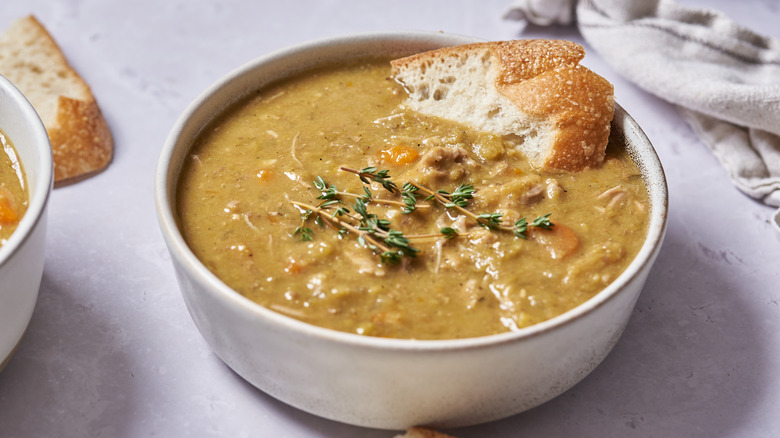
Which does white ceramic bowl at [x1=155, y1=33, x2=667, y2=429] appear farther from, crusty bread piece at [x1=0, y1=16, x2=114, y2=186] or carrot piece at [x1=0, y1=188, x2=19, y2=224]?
crusty bread piece at [x1=0, y1=16, x2=114, y2=186]

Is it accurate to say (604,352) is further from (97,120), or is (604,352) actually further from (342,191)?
(97,120)

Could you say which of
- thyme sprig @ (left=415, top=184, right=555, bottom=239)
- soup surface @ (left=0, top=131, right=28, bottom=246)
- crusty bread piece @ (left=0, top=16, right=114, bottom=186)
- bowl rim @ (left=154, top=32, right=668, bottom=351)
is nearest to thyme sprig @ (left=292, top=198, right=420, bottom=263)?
thyme sprig @ (left=415, top=184, right=555, bottom=239)

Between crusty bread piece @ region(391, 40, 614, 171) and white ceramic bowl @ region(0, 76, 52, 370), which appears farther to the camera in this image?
crusty bread piece @ region(391, 40, 614, 171)

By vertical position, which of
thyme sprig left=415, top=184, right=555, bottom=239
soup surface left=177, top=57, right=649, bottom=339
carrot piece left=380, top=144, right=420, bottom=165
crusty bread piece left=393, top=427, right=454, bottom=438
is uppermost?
thyme sprig left=415, top=184, right=555, bottom=239

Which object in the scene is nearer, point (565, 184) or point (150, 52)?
point (565, 184)

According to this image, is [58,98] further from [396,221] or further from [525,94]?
[525,94]

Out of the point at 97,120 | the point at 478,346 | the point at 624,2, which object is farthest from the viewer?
the point at 624,2

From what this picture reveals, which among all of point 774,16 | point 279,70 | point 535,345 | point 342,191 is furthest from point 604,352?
point 774,16

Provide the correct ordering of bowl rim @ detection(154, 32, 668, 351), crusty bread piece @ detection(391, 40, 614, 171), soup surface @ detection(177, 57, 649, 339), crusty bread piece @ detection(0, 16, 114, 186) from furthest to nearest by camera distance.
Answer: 1. crusty bread piece @ detection(0, 16, 114, 186)
2. crusty bread piece @ detection(391, 40, 614, 171)
3. soup surface @ detection(177, 57, 649, 339)
4. bowl rim @ detection(154, 32, 668, 351)
